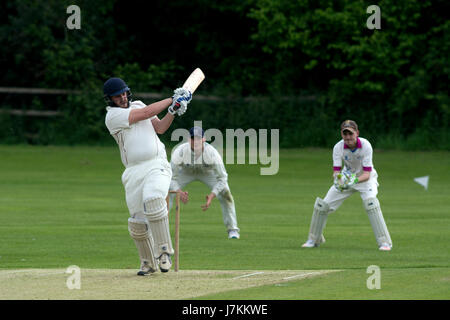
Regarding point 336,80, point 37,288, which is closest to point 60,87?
point 336,80

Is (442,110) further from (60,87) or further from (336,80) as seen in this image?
(60,87)

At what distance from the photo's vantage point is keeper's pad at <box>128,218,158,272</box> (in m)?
9.32

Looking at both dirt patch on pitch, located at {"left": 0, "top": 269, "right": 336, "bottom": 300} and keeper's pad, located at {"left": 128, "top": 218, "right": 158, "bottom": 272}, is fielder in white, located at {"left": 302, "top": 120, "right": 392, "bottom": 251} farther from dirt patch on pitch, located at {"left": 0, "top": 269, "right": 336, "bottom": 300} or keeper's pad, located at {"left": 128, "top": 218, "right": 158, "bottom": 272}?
keeper's pad, located at {"left": 128, "top": 218, "right": 158, "bottom": 272}

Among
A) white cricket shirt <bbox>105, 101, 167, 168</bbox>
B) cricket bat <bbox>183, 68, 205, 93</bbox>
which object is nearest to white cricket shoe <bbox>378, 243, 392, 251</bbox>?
cricket bat <bbox>183, 68, 205, 93</bbox>

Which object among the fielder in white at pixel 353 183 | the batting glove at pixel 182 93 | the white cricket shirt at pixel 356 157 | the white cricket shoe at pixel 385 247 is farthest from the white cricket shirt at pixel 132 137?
the white cricket shoe at pixel 385 247

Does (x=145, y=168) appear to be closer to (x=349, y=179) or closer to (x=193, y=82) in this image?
(x=193, y=82)

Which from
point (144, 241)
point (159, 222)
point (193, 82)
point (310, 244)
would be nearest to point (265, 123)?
point (310, 244)

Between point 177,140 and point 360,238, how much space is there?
20.4m

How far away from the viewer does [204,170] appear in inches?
589

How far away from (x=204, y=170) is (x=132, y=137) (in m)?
5.68

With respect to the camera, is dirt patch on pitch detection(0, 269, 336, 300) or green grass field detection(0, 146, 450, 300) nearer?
dirt patch on pitch detection(0, 269, 336, 300)

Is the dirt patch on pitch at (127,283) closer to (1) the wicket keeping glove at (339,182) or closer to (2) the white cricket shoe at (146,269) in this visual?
(2) the white cricket shoe at (146,269)

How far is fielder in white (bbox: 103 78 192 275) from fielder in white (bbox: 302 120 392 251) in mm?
3808

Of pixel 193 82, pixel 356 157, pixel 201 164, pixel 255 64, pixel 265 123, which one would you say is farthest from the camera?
pixel 255 64
